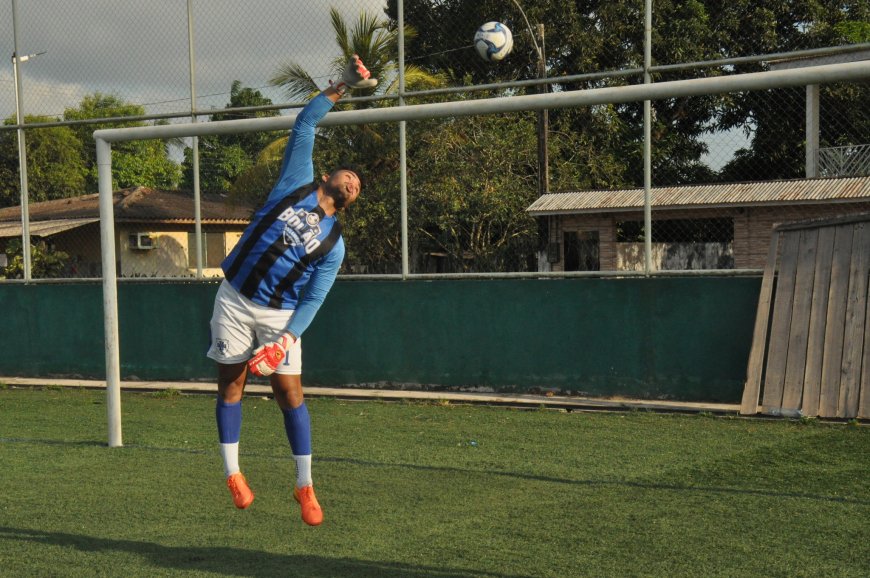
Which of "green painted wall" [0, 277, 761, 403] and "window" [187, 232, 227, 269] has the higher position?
"window" [187, 232, 227, 269]

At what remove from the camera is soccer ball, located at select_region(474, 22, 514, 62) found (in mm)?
9836

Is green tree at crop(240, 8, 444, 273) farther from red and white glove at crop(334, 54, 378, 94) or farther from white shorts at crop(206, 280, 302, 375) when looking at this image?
white shorts at crop(206, 280, 302, 375)

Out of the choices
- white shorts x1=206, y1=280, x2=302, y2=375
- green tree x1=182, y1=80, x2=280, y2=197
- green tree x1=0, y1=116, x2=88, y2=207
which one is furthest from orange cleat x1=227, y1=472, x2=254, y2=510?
green tree x1=0, y1=116, x2=88, y2=207

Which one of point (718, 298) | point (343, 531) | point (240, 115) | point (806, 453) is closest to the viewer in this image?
point (343, 531)

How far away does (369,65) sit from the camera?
12.8 meters

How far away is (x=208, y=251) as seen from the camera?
44.3 feet

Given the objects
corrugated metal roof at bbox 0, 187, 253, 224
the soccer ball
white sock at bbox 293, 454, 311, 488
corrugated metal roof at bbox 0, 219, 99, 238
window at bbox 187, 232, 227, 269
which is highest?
the soccer ball

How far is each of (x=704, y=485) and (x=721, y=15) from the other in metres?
7.20

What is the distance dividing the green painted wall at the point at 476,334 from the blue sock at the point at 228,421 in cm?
626

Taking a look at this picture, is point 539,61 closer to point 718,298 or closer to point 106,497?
point 718,298

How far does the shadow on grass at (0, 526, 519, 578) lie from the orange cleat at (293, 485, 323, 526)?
1.03 ft

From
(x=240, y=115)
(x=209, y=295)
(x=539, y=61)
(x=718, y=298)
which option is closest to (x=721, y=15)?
(x=539, y=61)

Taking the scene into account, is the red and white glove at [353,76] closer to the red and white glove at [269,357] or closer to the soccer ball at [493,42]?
the red and white glove at [269,357]

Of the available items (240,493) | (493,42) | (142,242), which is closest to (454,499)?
(240,493)
